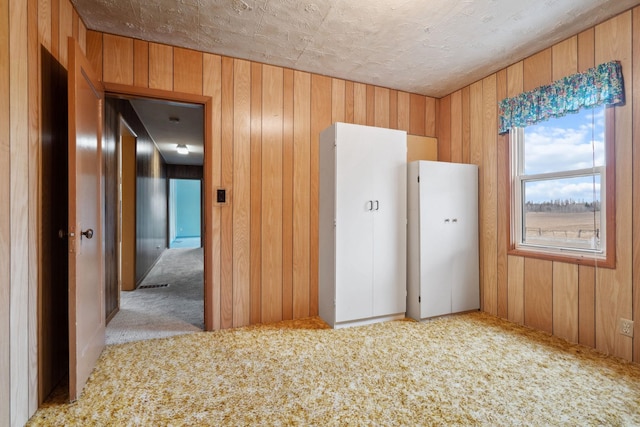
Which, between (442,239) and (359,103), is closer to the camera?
(442,239)

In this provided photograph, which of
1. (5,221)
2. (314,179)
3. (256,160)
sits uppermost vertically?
(256,160)

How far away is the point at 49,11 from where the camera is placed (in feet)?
5.63

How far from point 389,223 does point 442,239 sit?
0.60m

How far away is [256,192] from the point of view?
285 centimetres

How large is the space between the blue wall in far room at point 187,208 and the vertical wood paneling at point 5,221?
12169 millimetres

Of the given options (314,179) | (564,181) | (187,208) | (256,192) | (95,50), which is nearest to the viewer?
(95,50)

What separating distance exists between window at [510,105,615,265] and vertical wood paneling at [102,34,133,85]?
3.56m

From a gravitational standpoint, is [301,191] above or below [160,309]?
above

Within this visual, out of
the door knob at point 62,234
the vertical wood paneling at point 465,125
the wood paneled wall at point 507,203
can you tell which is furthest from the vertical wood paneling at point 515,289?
the door knob at point 62,234

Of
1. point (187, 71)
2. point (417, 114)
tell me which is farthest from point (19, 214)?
point (417, 114)

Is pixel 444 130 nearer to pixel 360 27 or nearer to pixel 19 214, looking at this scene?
pixel 360 27

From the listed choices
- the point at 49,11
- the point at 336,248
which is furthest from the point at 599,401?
the point at 49,11

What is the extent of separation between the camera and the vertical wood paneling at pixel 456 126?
11.3ft

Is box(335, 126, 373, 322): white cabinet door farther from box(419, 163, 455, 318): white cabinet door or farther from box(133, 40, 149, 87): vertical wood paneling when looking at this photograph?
box(133, 40, 149, 87): vertical wood paneling
